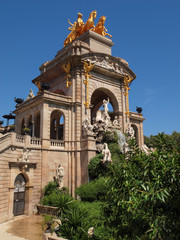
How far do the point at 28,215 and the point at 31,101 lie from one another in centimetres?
1330

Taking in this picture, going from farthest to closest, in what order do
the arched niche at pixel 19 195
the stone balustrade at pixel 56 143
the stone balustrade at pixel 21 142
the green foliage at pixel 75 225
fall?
the stone balustrade at pixel 56 143
the arched niche at pixel 19 195
the stone balustrade at pixel 21 142
the green foliage at pixel 75 225

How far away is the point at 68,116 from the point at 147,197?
2111cm

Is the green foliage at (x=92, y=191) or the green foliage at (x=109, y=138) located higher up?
the green foliage at (x=109, y=138)

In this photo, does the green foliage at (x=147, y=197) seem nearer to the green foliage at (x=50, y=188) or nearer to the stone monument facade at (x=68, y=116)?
the stone monument facade at (x=68, y=116)

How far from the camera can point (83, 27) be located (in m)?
36.1

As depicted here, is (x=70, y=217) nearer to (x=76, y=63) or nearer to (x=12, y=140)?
(x=12, y=140)

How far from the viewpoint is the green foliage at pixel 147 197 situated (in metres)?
8.22

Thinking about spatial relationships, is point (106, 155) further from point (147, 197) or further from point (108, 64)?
point (147, 197)

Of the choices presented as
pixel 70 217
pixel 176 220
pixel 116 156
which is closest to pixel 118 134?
pixel 116 156

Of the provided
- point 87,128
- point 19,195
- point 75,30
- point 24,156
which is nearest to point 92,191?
point 19,195

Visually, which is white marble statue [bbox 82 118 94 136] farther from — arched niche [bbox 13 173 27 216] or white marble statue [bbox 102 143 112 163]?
arched niche [bbox 13 173 27 216]

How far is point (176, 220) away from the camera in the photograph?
320 inches

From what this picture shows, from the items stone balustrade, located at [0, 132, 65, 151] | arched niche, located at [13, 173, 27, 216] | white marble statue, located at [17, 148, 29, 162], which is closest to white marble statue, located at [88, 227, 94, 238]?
stone balustrade, located at [0, 132, 65, 151]

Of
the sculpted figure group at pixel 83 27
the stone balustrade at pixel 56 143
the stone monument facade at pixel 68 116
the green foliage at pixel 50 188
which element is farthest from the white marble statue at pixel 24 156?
the sculpted figure group at pixel 83 27
